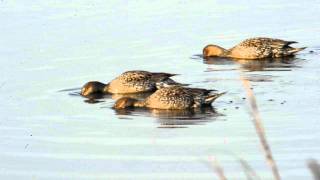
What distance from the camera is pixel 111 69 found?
17.0 m

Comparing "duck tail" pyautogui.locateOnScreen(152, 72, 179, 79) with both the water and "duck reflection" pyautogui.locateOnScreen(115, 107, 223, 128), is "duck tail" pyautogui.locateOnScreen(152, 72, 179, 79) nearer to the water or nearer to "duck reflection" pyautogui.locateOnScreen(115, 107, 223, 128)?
the water

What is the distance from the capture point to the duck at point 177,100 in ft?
43.7

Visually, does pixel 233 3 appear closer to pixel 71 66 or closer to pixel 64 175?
pixel 71 66

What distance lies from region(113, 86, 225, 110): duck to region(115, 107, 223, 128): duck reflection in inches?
3.1

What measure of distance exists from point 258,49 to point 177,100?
4.90 m

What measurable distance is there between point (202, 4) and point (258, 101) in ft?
39.4

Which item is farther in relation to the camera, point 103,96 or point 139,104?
point 103,96

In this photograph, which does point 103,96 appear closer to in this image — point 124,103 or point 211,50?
point 124,103

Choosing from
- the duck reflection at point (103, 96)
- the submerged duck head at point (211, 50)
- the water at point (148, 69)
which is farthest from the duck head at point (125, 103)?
the submerged duck head at point (211, 50)

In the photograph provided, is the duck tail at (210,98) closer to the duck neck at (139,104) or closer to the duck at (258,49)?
the duck neck at (139,104)

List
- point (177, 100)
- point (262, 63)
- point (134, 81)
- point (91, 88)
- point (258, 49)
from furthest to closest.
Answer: point (258, 49) < point (262, 63) < point (134, 81) < point (91, 88) < point (177, 100)

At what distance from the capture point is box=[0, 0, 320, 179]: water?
9.85 meters

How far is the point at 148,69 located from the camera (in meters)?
16.4

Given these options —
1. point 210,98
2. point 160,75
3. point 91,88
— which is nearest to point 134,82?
point 160,75
